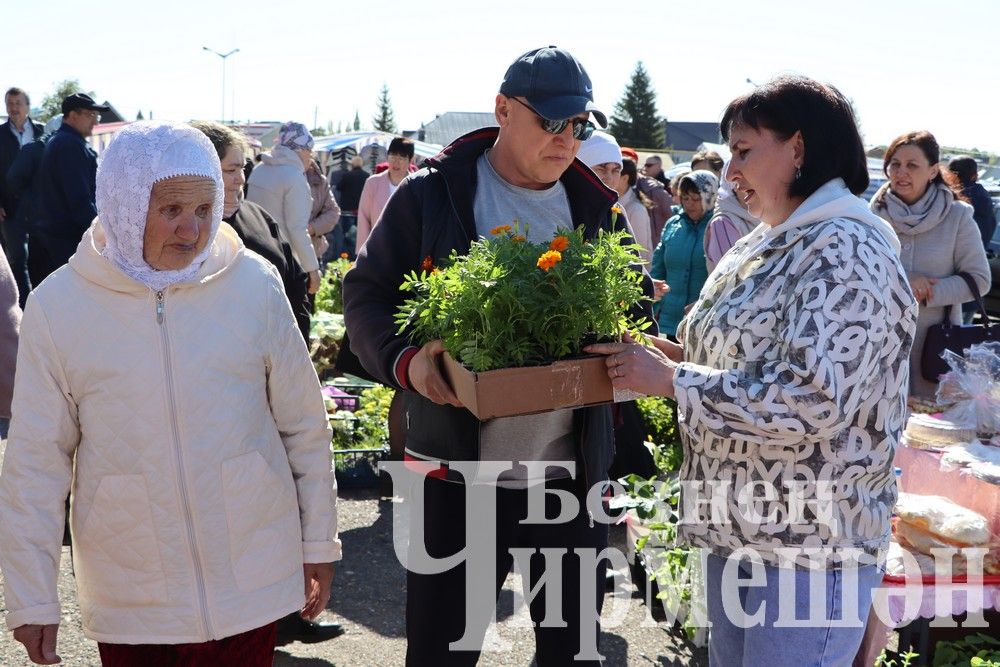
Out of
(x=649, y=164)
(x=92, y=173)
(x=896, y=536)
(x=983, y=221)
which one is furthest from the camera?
(x=649, y=164)

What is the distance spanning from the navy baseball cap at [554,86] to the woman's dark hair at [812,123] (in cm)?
50

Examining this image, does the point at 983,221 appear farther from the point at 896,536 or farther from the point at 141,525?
the point at 141,525

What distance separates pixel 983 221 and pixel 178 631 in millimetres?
9963

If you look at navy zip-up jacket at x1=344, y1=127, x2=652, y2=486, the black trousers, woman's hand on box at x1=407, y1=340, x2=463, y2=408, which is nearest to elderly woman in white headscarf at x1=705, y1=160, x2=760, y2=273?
navy zip-up jacket at x1=344, y1=127, x2=652, y2=486

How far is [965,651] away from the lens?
3385 mm

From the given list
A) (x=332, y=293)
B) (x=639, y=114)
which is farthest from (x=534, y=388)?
(x=639, y=114)

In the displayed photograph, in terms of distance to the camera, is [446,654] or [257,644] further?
[446,654]

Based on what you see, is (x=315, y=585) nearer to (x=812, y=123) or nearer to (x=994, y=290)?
(x=812, y=123)

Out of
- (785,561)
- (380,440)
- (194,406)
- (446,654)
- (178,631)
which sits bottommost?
(380,440)

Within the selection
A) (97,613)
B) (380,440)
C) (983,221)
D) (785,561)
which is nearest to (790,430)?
(785,561)

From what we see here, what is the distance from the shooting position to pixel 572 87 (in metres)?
2.51

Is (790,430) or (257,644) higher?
(790,430)

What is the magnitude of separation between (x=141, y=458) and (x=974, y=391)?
3149mm

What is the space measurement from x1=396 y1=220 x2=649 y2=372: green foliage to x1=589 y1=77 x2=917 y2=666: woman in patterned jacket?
93mm
